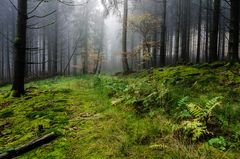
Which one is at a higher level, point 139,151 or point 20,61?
point 20,61

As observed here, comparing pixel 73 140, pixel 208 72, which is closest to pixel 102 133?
pixel 73 140

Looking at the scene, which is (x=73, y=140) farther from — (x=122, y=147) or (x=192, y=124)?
(x=192, y=124)

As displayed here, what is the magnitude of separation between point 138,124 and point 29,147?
1.83m

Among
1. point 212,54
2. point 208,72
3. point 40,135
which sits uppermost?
point 212,54

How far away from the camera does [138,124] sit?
452 cm

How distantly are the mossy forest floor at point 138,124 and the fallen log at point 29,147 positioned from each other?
0.09m

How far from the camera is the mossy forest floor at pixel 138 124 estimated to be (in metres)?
3.59

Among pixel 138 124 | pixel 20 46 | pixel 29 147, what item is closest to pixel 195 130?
pixel 138 124

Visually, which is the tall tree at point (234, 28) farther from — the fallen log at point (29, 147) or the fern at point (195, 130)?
the fallen log at point (29, 147)

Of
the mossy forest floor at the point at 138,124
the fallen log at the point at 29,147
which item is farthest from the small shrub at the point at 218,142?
the fallen log at the point at 29,147

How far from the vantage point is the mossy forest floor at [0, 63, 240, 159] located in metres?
3.59

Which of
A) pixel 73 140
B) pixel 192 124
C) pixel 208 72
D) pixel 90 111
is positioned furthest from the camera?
pixel 208 72

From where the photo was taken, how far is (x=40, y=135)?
460 centimetres

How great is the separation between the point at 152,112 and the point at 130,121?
454 millimetres
